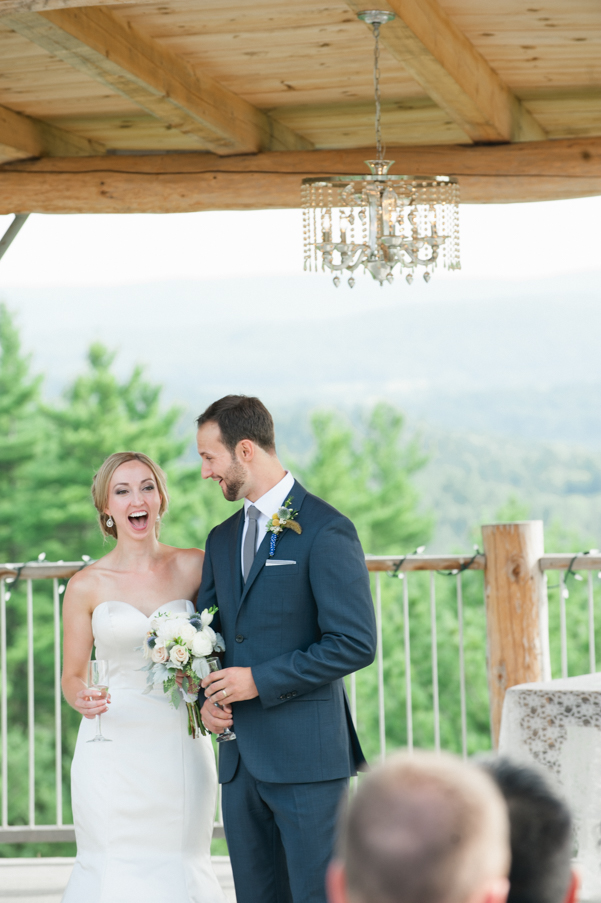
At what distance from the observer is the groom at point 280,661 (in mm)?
2484

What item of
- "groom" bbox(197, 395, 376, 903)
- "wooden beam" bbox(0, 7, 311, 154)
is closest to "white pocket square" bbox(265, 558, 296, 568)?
"groom" bbox(197, 395, 376, 903)

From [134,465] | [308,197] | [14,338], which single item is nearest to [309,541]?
[134,465]

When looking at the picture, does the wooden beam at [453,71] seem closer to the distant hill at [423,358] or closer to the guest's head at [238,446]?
the guest's head at [238,446]

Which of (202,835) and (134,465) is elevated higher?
(134,465)

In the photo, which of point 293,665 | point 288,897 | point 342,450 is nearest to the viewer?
point 293,665

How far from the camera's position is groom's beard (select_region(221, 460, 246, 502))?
103 inches

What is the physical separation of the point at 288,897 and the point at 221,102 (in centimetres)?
333

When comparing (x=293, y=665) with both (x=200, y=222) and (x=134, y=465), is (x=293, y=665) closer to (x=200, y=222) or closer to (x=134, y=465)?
(x=134, y=465)

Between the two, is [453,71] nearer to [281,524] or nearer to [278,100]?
[278,100]

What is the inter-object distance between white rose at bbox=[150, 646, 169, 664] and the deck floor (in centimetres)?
126

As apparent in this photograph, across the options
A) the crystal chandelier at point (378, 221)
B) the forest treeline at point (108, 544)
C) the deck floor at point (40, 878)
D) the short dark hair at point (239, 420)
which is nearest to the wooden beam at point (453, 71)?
the crystal chandelier at point (378, 221)

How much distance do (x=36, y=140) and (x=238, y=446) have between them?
3195 mm

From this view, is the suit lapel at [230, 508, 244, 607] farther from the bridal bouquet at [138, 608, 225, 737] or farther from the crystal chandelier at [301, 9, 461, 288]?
the crystal chandelier at [301, 9, 461, 288]

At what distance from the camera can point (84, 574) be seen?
312cm
